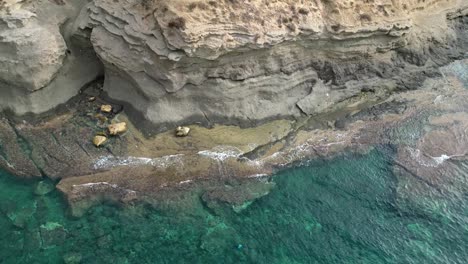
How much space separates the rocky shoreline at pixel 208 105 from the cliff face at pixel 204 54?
53 millimetres

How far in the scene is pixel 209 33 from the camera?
58.9 feet

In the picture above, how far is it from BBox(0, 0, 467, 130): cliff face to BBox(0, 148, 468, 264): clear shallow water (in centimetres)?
412

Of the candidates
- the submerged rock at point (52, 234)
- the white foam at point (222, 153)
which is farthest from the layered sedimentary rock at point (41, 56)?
the white foam at point (222, 153)

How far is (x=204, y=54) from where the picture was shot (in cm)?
1814

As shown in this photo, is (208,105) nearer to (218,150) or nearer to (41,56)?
(218,150)

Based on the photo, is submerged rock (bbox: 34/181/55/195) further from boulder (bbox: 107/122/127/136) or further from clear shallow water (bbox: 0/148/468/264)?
boulder (bbox: 107/122/127/136)

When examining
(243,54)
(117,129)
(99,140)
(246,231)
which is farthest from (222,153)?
(99,140)

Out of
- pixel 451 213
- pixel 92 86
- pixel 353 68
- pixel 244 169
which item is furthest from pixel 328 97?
pixel 92 86

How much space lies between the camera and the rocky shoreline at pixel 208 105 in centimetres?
1762

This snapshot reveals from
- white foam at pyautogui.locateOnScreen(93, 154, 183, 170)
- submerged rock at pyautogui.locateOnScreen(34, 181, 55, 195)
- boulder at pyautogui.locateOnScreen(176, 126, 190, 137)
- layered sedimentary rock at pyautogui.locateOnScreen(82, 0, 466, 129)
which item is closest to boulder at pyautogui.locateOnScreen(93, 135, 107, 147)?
white foam at pyautogui.locateOnScreen(93, 154, 183, 170)

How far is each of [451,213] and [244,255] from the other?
292 inches

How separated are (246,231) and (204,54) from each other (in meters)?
→ 6.60

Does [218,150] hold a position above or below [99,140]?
above

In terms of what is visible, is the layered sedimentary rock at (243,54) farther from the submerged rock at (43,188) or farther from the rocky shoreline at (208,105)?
the submerged rock at (43,188)
